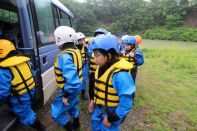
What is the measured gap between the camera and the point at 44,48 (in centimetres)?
409

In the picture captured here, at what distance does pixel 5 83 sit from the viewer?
9.24ft

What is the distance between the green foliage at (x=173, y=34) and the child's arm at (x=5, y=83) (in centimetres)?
4066

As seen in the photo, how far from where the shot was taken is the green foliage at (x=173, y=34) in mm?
41081

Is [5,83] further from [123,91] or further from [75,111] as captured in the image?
[123,91]

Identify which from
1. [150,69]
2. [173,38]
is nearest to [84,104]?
[150,69]

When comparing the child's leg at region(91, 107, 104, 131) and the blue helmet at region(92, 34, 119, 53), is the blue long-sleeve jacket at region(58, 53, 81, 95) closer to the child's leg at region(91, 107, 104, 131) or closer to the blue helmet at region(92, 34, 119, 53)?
the child's leg at region(91, 107, 104, 131)

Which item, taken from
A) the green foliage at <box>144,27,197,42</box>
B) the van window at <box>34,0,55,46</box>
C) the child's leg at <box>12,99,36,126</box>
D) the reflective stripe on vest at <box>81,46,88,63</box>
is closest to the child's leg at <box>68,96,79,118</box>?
the child's leg at <box>12,99,36,126</box>

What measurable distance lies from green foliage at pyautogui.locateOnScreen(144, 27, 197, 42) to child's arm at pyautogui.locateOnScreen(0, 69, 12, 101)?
133 ft

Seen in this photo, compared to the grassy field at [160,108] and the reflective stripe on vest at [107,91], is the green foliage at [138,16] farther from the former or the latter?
the reflective stripe on vest at [107,91]

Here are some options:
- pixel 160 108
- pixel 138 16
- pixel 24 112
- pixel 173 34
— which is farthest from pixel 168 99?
pixel 138 16

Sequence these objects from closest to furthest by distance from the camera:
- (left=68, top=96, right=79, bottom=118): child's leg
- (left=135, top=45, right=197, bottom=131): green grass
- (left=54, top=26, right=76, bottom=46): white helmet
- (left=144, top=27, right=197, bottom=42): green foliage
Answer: (left=54, top=26, right=76, bottom=46): white helmet, (left=68, top=96, right=79, bottom=118): child's leg, (left=135, top=45, right=197, bottom=131): green grass, (left=144, top=27, right=197, bottom=42): green foliage

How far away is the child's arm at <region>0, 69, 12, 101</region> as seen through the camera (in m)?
2.80

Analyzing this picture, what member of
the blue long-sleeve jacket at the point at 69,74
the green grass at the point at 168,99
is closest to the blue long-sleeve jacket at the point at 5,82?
the blue long-sleeve jacket at the point at 69,74

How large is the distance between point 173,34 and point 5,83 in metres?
43.1
